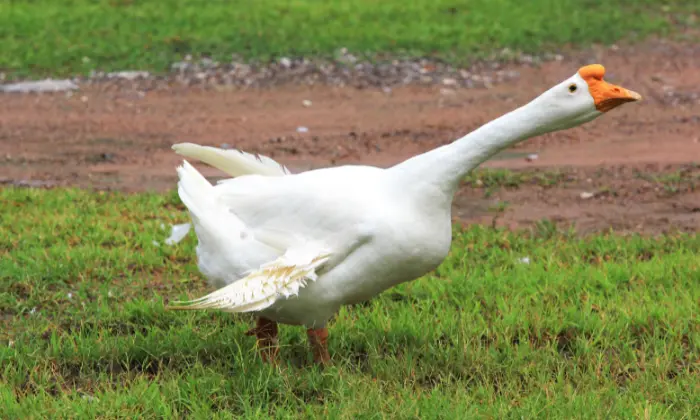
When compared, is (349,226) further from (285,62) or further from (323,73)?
(285,62)

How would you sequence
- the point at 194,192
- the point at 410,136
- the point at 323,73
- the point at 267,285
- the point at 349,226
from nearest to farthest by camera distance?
the point at 267,285 < the point at 349,226 < the point at 194,192 < the point at 410,136 < the point at 323,73

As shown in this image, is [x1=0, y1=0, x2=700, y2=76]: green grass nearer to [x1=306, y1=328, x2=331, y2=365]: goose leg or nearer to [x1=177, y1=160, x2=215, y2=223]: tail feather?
Result: [x1=177, y1=160, x2=215, y2=223]: tail feather

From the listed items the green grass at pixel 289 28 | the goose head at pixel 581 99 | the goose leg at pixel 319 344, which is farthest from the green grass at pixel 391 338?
the green grass at pixel 289 28

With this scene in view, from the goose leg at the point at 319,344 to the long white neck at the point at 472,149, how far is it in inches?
27.3

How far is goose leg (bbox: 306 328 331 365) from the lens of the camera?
3742 mm

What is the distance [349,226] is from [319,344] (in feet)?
1.85

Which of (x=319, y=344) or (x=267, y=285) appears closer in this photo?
(x=267, y=285)

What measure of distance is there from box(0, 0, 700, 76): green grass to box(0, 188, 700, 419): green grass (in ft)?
16.3

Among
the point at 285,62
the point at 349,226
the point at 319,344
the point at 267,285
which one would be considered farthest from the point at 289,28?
the point at 267,285

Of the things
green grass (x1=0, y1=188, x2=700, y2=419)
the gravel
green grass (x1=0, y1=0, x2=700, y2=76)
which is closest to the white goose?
green grass (x1=0, y1=188, x2=700, y2=419)

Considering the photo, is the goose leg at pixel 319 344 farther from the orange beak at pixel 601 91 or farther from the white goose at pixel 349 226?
the orange beak at pixel 601 91

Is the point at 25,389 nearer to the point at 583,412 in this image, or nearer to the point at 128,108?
the point at 583,412

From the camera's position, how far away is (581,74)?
3.42 m

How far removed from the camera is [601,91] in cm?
340
